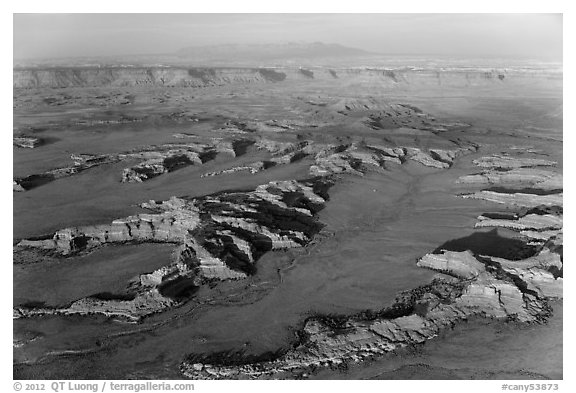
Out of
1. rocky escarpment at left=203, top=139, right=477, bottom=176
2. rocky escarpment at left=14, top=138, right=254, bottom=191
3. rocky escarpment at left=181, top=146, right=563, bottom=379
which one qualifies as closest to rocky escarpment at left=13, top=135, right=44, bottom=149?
rocky escarpment at left=14, top=138, right=254, bottom=191

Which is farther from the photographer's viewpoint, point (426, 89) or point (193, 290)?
point (426, 89)

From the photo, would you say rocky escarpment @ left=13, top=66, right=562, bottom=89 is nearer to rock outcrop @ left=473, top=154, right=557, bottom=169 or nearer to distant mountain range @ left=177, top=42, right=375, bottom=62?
distant mountain range @ left=177, top=42, right=375, bottom=62

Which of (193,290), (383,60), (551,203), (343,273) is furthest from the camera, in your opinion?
(383,60)

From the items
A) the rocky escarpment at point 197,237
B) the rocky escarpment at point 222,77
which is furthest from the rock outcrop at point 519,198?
the rocky escarpment at point 222,77

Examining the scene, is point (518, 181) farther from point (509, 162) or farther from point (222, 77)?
point (222, 77)

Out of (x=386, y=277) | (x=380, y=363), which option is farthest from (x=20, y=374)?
(x=386, y=277)

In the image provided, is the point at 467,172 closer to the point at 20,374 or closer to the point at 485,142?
the point at 485,142

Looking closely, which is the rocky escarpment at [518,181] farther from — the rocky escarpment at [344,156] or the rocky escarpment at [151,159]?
the rocky escarpment at [151,159]
